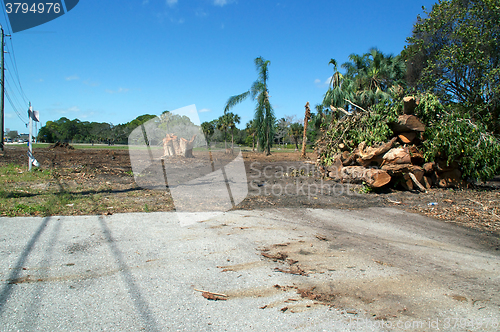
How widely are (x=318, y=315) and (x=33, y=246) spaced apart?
13.2ft

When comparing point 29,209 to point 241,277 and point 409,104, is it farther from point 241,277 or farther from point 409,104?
point 409,104

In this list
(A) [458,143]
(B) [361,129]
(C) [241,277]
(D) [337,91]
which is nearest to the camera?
(C) [241,277]

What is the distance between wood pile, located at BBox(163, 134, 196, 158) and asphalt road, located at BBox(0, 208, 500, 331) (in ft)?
45.3

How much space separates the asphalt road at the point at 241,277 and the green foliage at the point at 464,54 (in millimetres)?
11524

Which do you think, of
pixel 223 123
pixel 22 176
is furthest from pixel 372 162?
pixel 223 123

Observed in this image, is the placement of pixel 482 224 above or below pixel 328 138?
below

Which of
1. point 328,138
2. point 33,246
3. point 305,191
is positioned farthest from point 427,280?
point 328,138

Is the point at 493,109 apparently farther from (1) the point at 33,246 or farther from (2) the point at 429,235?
(1) the point at 33,246

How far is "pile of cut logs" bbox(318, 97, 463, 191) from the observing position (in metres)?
8.62

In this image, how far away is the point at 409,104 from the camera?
344 inches

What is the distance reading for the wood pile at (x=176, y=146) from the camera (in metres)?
19.1

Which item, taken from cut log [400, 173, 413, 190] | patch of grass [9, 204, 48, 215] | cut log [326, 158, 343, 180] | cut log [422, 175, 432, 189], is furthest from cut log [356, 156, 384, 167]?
patch of grass [9, 204, 48, 215]

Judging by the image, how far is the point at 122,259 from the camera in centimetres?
379

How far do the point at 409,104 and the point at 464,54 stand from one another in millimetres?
7691
